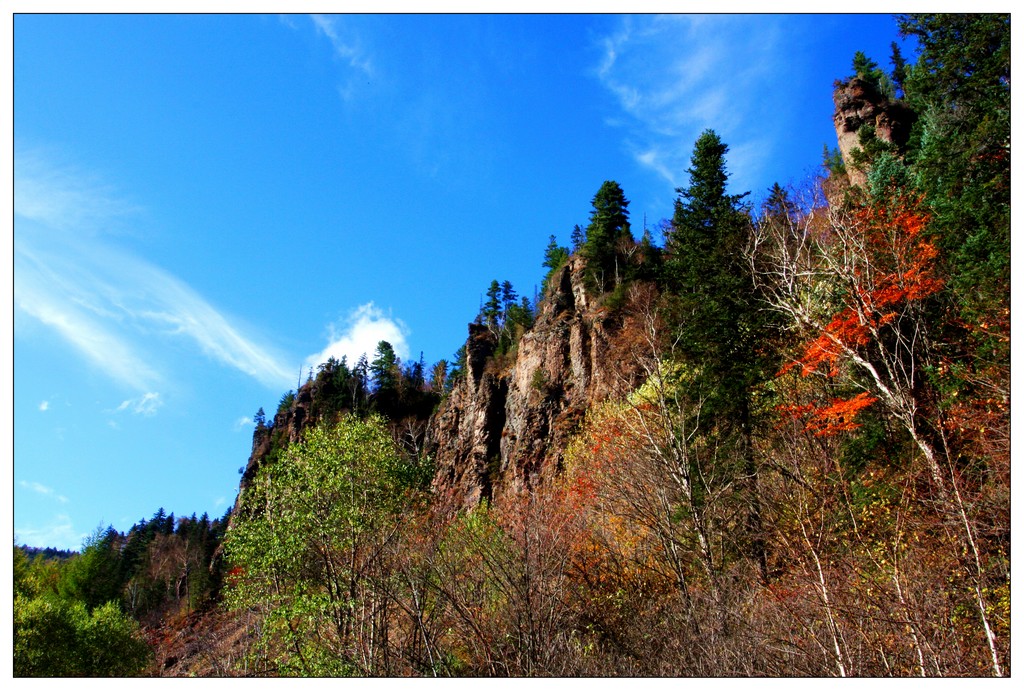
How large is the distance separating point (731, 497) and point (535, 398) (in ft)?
69.0

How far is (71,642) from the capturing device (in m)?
28.1

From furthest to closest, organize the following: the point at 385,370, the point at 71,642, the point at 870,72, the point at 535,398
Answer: the point at 385,370
the point at 870,72
the point at 535,398
the point at 71,642

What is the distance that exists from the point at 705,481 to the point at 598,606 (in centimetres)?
489

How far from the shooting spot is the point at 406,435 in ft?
197

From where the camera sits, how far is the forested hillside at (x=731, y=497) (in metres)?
9.09

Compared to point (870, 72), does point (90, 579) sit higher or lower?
lower

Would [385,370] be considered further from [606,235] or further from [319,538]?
[319,538]

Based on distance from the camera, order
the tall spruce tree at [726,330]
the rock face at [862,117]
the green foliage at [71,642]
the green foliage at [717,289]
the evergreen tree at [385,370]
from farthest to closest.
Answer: the evergreen tree at [385,370]
the rock face at [862,117]
the green foliage at [71,642]
the green foliage at [717,289]
the tall spruce tree at [726,330]

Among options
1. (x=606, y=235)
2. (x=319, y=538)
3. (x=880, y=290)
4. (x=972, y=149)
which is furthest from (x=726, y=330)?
(x=606, y=235)

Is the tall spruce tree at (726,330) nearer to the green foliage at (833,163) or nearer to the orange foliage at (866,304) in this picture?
the orange foliage at (866,304)

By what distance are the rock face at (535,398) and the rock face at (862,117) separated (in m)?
22.2

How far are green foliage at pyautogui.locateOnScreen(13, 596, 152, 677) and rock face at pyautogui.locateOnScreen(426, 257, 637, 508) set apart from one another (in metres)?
20.4

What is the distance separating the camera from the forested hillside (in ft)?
29.8

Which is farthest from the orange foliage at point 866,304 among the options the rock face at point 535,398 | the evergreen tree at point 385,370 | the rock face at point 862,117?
the evergreen tree at point 385,370
